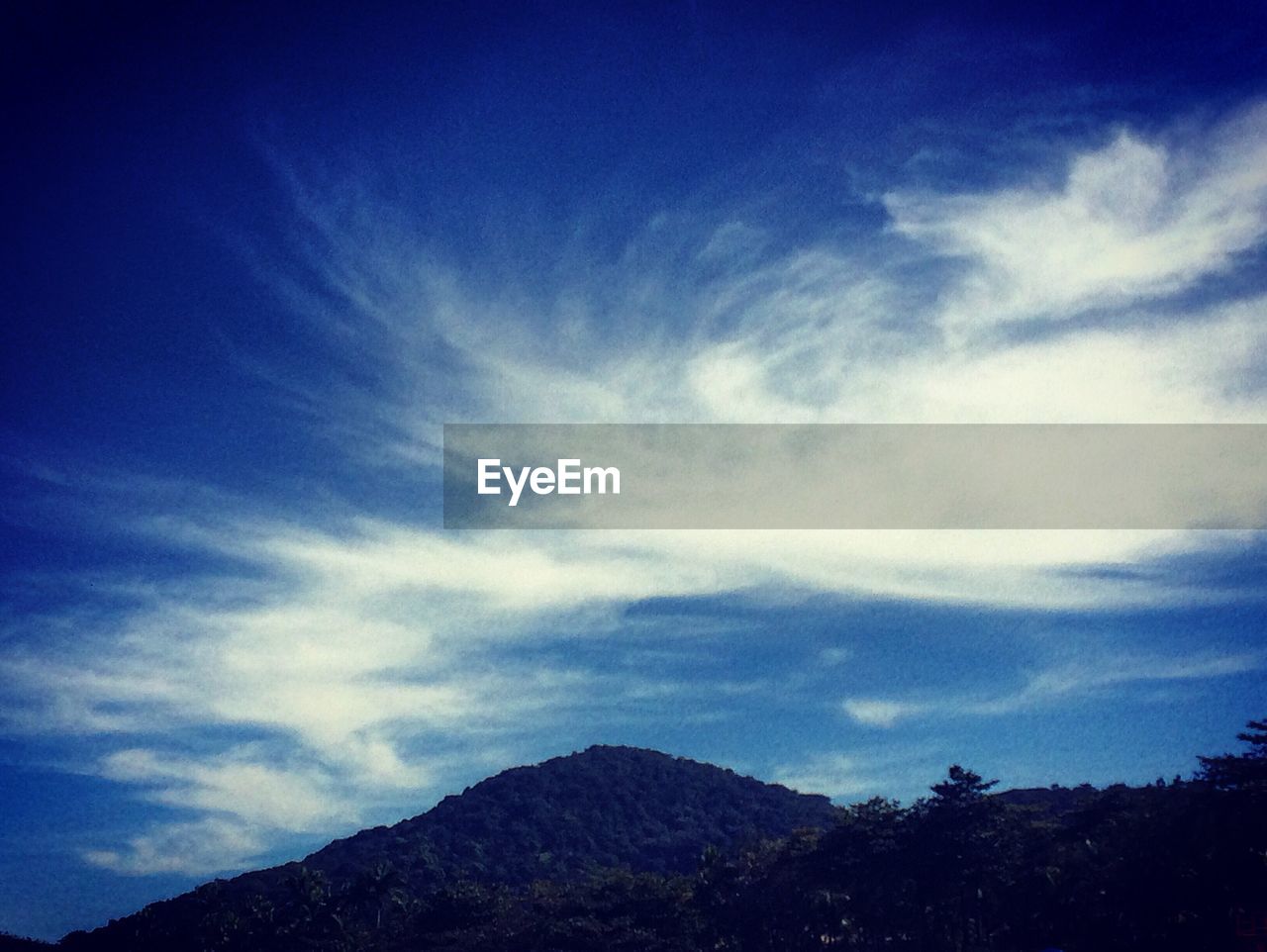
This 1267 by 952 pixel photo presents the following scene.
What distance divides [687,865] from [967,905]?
366ft

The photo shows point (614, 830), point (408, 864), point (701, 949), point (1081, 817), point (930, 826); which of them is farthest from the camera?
point (614, 830)

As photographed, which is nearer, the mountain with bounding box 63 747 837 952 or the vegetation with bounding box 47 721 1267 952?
the vegetation with bounding box 47 721 1267 952

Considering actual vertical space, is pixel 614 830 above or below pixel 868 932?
above

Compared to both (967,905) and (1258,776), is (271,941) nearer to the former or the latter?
(967,905)

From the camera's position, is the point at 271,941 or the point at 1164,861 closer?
the point at 1164,861

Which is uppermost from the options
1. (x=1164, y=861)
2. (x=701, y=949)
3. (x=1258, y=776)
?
(x=1258, y=776)

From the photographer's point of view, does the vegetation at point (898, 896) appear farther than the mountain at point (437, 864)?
No

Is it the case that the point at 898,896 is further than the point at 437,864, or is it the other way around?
the point at 437,864

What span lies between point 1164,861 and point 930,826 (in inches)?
684

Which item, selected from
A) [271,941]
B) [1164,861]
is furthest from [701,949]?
[271,941]

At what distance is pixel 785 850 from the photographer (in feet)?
247

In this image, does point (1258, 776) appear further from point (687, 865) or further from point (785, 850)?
point (687, 865)

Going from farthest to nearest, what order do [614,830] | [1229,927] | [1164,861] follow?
[614,830] → [1164,861] → [1229,927]

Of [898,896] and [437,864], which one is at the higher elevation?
[437,864]
